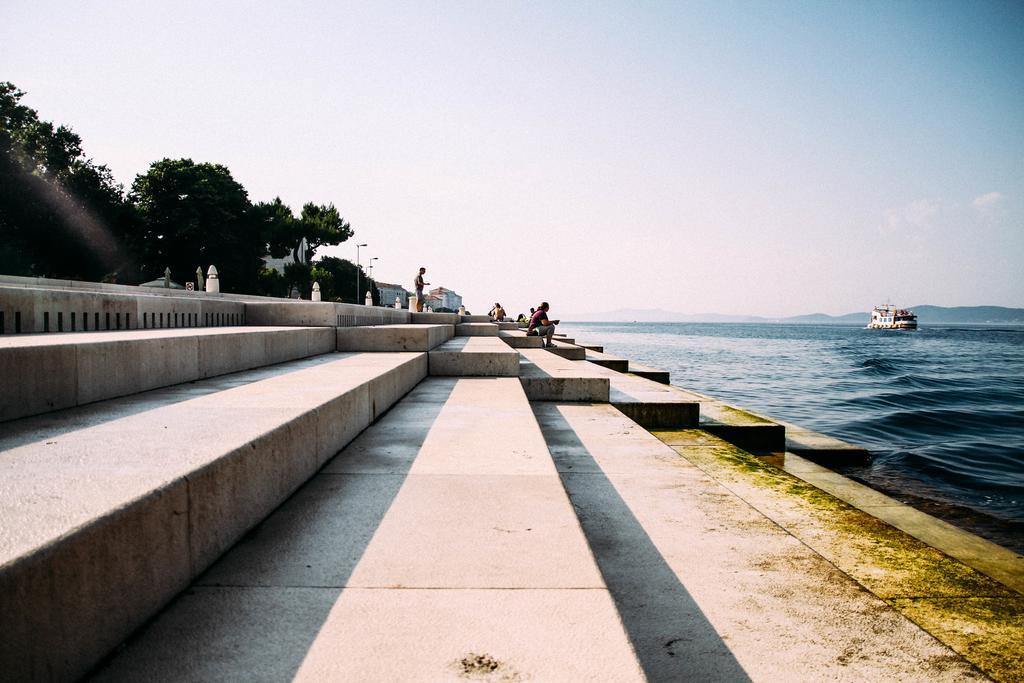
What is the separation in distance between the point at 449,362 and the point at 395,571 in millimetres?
5875

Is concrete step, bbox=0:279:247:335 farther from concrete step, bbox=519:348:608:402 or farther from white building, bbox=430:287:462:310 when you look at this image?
white building, bbox=430:287:462:310

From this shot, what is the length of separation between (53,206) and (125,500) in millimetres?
41413

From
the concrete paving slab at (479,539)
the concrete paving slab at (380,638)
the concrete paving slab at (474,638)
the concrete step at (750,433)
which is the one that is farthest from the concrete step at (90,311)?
the concrete step at (750,433)

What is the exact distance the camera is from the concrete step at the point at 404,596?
1.57 meters

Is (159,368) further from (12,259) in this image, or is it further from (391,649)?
(12,259)

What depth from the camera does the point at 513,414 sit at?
16.3 ft

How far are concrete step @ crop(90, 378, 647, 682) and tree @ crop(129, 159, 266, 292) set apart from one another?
153ft

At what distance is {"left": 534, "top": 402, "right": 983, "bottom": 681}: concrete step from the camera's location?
7.64 feet

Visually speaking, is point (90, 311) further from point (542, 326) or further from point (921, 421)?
point (921, 421)

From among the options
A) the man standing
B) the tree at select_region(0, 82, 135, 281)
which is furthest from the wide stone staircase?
the tree at select_region(0, 82, 135, 281)

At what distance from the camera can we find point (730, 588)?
9.44 feet

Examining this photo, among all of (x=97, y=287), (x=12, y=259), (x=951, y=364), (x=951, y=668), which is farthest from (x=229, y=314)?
(x=951, y=364)

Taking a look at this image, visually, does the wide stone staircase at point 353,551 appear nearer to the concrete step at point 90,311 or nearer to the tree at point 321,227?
the concrete step at point 90,311

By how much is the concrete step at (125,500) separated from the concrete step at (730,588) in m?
1.87
